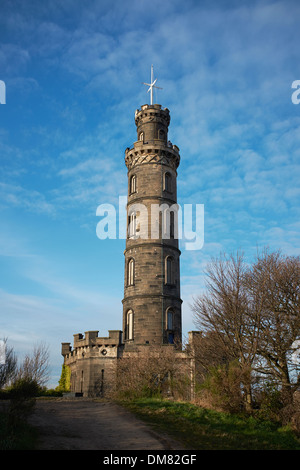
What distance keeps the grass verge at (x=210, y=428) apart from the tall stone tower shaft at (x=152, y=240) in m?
13.5

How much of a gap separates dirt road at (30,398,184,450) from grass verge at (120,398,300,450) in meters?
0.61

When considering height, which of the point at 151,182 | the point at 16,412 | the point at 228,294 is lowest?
the point at 16,412

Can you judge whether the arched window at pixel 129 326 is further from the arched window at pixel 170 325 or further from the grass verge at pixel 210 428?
the grass verge at pixel 210 428

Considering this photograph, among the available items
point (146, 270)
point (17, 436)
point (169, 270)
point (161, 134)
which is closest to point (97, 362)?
point (146, 270)

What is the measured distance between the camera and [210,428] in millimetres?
14234

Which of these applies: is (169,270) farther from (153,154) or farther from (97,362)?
(153,154)

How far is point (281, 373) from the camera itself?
60.5 ft

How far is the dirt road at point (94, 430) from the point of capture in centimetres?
1133

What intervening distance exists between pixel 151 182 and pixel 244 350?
20.0 m

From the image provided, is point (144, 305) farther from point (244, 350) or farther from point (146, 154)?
point (244, 350)

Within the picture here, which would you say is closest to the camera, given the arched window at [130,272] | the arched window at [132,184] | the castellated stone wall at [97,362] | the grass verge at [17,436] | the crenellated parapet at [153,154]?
the grass verge at [17,436]

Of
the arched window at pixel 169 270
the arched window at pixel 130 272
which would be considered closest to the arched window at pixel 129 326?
the arched window at pixel 130 272
